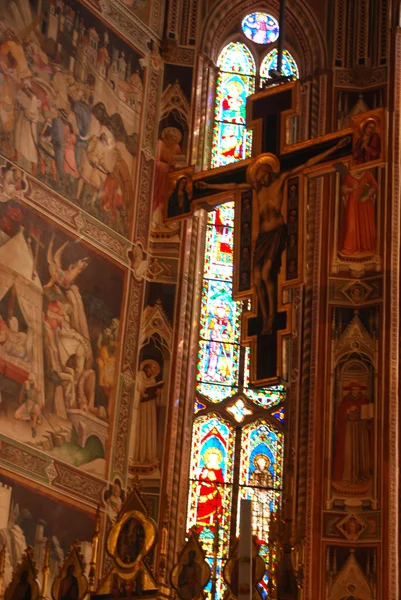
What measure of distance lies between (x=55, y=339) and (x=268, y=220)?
334 centimetres

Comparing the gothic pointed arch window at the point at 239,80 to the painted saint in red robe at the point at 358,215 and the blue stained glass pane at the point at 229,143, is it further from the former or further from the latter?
the painted saint in red robe at the point at 358,215

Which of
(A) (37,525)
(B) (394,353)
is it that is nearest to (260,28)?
(B) (394,353)

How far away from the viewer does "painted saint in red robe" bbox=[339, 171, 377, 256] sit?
15.6 metres

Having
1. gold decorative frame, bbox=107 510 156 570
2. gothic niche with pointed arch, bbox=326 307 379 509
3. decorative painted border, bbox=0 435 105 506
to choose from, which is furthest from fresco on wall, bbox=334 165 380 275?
gold decorative frame, bbox=107 510 156 570

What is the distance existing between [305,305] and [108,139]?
275 cm

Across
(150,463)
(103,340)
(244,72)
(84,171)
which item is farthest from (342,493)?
(244,72)

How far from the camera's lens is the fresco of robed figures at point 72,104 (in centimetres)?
1407

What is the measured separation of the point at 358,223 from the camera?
1570 cm

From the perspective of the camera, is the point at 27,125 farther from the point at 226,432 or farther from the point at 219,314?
the point at 226,432

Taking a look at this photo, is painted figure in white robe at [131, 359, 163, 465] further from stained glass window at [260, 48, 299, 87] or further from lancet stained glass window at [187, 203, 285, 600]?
stained glass window at [260, 48, 299, 87]

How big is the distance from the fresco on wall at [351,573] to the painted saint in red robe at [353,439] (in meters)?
0.73

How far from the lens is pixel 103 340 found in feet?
47.1

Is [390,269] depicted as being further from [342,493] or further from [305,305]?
[342,493]

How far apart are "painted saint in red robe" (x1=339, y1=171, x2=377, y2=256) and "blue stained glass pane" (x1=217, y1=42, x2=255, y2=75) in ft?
6.70
